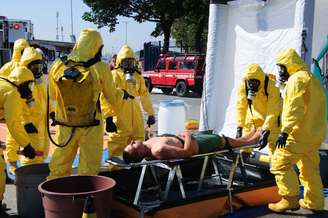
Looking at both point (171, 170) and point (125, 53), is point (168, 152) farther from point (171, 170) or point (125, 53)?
point (125, 53)

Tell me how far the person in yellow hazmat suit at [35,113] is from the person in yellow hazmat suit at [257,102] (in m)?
2.67

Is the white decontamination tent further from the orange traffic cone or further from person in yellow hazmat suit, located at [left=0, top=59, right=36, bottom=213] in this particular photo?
the orange traffic cone

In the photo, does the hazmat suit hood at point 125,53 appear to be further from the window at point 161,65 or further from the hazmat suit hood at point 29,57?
the window at point 161,65

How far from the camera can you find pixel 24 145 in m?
4.85

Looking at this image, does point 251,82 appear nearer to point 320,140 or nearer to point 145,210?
point 320,140

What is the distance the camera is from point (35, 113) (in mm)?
6180

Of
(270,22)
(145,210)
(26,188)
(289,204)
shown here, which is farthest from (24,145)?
(270,22)

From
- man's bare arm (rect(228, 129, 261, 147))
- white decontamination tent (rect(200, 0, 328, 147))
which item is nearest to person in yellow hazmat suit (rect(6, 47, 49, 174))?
man's bare arm (rect(228, 129, 261, 147))

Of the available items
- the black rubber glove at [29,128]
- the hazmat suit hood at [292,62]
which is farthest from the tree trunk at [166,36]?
the hazmat suit hood at [292,62]

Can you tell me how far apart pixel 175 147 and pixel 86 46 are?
1335mm

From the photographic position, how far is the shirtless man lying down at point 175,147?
15.0ft

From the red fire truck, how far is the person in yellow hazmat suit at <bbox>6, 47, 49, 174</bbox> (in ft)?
43.0

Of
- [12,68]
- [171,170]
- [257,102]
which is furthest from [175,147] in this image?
[12,68]

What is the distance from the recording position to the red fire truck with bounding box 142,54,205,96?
19.3 meters
